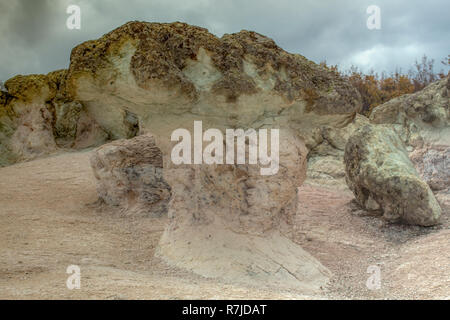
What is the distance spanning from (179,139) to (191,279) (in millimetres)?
1222

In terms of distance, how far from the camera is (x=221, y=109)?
353 centimetres

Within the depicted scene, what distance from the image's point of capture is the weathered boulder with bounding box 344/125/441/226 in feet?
17.8

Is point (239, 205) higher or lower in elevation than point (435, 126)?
lower

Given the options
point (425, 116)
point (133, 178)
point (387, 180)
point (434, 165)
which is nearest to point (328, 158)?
point (425, 116)

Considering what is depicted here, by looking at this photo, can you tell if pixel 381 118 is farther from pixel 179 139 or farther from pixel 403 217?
pixel 179 139

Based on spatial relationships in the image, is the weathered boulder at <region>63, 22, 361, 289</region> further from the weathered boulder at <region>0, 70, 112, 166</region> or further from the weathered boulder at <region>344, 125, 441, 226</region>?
the weathered boulder at <region>0, 70, 112, 166</region>

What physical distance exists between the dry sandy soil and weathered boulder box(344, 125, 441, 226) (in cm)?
20

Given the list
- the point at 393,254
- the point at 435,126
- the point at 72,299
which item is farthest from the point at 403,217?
the point at 72,299

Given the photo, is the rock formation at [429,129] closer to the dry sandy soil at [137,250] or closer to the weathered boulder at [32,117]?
the dry sandy soil at [137,250]

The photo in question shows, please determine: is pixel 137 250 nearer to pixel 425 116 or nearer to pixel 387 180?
pixel 387 180

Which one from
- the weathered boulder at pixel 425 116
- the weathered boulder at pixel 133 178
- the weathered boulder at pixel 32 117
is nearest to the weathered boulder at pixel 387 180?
the weathered boulder at pixel 425 116

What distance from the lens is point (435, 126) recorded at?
24.9 ft

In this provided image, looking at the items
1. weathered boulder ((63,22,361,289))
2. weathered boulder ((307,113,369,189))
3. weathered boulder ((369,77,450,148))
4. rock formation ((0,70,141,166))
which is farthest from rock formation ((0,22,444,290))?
rock formation ((0,70,141,166))

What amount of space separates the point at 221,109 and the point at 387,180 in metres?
3.15
